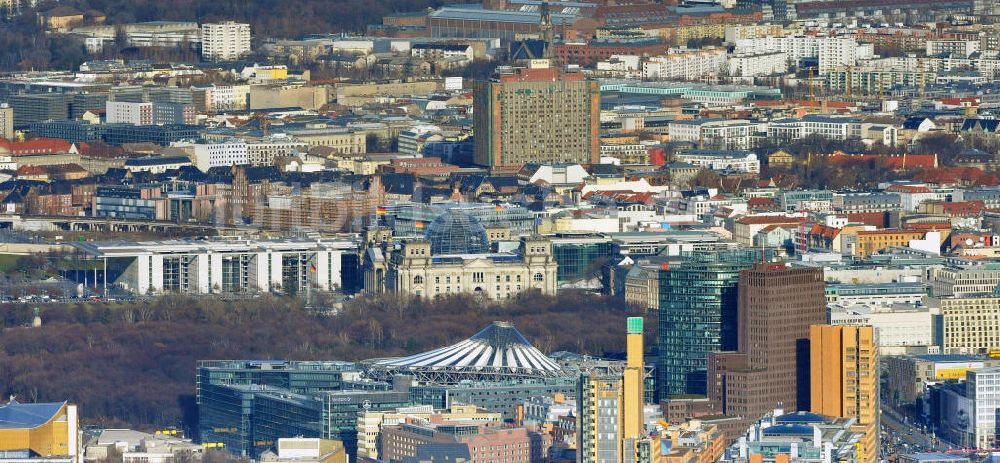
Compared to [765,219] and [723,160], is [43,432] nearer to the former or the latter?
[765,219]

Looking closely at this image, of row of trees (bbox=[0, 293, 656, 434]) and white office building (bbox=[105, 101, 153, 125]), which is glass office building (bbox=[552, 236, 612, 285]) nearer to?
row of trees (bbox=[0, 293, 656, 434])

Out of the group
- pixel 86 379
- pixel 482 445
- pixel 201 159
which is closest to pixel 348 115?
pixel 201 159

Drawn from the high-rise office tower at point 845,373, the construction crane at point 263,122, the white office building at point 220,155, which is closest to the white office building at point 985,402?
the high-rise office tower at point 845,373

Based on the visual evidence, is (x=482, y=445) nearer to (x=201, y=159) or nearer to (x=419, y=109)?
(x=201, y=159)

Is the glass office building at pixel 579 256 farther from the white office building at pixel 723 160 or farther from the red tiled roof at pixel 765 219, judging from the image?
the white office building at pixel 723 160

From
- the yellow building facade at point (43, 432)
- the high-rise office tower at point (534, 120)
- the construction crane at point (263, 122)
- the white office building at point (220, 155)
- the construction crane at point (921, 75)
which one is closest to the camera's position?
the yellow building facade at point (43, 432)

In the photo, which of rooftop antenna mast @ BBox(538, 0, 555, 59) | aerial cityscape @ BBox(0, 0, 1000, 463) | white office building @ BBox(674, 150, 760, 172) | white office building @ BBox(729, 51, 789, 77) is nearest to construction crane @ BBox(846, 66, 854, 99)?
aerial cityscape @ BBox(0, 0, 1000, 463)
